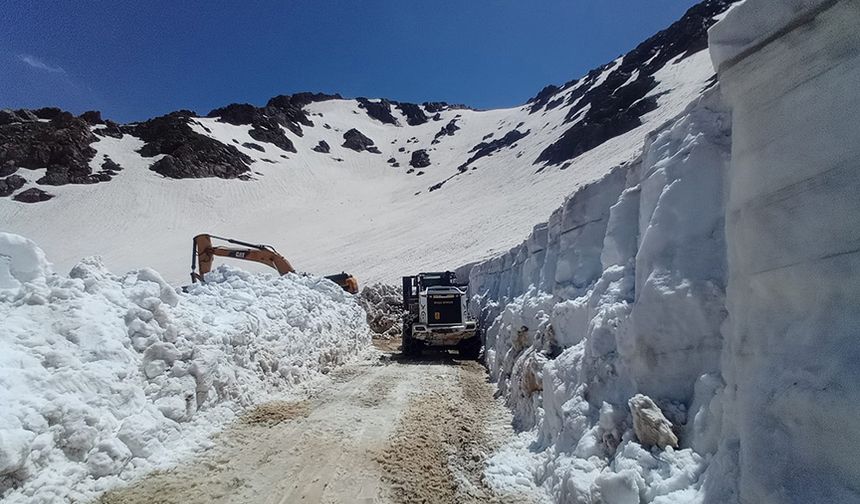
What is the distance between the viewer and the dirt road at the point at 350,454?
4.41 meters

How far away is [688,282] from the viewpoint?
135 inches

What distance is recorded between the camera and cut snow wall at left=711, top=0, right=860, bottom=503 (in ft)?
6.68

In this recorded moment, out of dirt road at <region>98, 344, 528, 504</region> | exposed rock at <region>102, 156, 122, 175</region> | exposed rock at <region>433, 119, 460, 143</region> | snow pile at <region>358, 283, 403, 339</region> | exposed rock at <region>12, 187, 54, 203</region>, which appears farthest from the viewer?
exposed rock at <region>433, 119, 460, 143</region>

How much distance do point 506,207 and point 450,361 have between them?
26.8m

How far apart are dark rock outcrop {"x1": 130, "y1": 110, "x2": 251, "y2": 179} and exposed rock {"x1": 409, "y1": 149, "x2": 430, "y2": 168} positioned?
26563 mm

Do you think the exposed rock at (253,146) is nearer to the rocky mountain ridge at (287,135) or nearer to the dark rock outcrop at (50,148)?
the rocky mountain ridge at (287,135)

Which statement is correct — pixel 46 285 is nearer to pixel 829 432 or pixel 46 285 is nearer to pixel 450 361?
pixel 829 432

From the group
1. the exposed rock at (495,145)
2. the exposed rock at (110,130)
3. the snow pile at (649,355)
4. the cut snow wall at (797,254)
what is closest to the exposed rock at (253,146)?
the exposed rock at (110,130)

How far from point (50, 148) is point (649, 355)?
2793 inches

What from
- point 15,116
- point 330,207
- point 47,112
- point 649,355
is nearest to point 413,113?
point 330,207

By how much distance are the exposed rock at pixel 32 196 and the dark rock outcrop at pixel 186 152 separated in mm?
11202

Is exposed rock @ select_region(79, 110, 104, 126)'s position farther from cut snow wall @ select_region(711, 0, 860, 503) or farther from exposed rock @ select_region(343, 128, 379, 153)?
cut snow wall @ select_region(711, 0, 860, 503)

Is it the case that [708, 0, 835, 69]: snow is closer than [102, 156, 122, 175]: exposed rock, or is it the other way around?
[708, 0, 835, 69]: snow

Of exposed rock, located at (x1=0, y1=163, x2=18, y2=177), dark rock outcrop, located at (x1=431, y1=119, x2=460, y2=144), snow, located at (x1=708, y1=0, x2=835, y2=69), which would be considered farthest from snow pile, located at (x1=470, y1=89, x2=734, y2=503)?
dark rock outcrop, located at (x1=431, y1=119, x2=460, y2=144)
